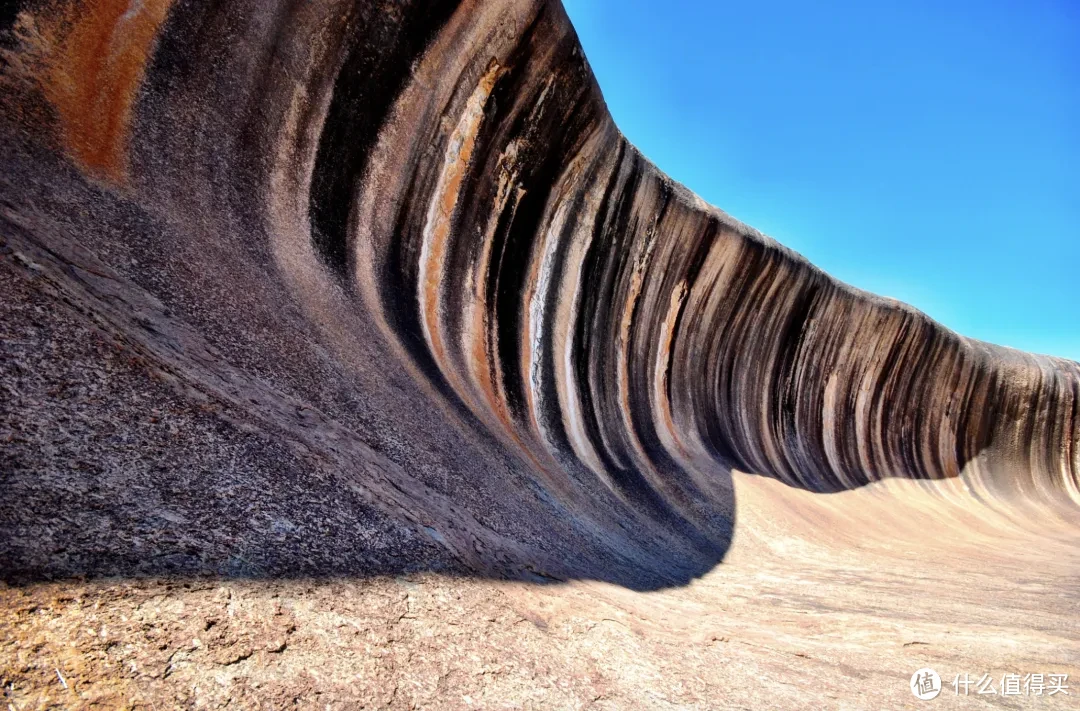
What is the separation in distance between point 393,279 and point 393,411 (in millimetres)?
1737

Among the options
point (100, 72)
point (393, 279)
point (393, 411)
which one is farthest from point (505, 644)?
point (100, 72)

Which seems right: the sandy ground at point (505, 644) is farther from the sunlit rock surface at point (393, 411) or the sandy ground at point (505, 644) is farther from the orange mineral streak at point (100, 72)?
the orange mineral streak at point (100, 72)

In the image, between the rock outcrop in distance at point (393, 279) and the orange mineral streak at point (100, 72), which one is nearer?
the rock outcrop in distance at point (393, 279)

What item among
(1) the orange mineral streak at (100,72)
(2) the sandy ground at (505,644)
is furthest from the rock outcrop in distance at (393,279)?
(2) the sandy ground at (505,644)

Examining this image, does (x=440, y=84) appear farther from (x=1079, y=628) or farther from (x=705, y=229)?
(x=1079, y=628)

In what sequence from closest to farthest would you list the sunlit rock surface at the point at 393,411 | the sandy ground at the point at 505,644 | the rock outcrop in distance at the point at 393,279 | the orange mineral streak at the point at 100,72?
the sandy ground at the point at 505,644
the sunlit rock surface at the point at 393,411
the rock outcrop in distance at the point at 393,279
the orange mineral streak at the point at 100,72

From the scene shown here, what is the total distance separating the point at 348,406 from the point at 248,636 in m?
1.44

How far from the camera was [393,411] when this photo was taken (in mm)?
2924

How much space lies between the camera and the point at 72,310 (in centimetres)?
179

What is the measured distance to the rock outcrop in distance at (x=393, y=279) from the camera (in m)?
2.00

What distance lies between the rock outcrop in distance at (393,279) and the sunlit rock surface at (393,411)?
0.02m

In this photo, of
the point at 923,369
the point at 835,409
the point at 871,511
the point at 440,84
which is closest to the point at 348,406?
the point at 440,84

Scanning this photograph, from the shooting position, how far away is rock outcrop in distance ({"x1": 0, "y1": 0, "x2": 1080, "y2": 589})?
6.56 feet

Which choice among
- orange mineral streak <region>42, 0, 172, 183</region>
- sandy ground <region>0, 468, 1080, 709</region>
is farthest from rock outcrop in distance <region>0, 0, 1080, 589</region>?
sandy ground <region>0, 468, 1080, 709</region>
